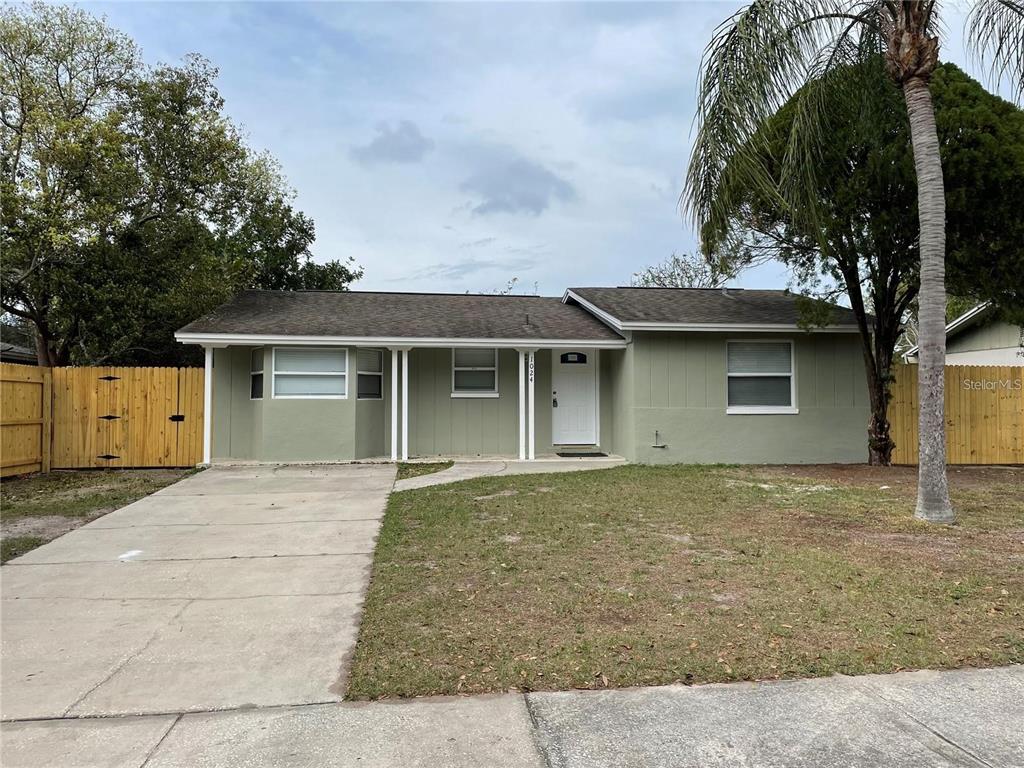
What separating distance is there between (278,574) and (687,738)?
3887mm

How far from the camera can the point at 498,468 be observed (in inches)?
464

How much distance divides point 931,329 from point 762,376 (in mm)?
5849

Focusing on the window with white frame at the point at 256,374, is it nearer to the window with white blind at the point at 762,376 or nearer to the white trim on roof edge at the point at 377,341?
the white trim on roof edge at the point at 377,341

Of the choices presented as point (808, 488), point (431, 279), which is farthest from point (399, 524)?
point (431, 279)

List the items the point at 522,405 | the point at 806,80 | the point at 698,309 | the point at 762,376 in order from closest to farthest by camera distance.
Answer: the point at 806,80
the point at 762,376
the point at 522,405
the point at 698,309

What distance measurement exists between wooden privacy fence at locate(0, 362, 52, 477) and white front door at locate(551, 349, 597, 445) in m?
9.64

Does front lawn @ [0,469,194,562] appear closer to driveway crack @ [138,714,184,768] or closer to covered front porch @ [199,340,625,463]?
covered front porch @ [199,340,625,463]

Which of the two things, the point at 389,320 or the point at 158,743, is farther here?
the point at 389,320

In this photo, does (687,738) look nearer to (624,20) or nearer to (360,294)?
(624,20)

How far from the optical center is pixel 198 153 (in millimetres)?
15758

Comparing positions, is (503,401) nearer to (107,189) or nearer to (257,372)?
(257,372)

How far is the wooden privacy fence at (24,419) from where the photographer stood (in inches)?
410

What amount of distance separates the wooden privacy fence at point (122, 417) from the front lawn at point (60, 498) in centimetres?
34

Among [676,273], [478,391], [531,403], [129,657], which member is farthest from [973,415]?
[676,273]
